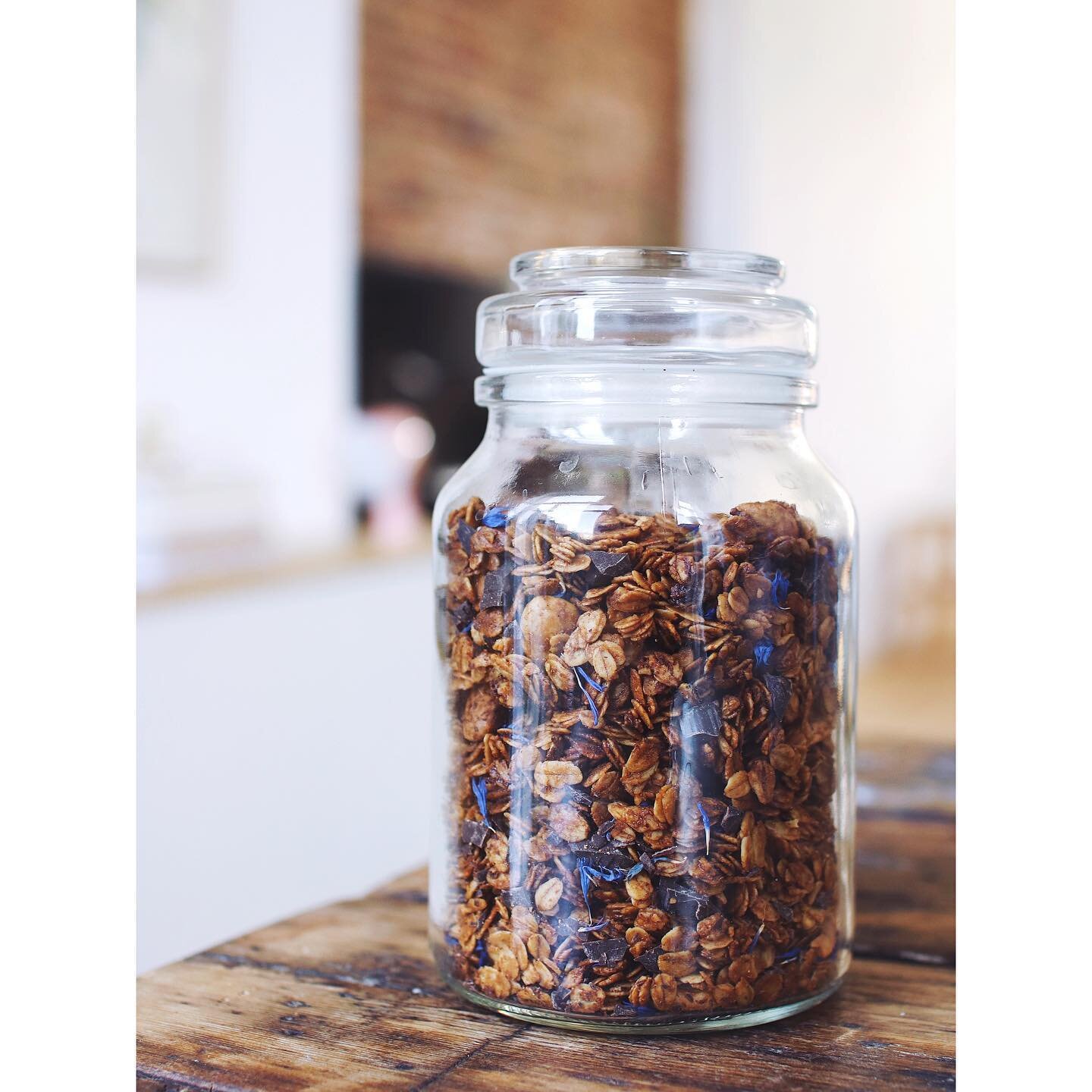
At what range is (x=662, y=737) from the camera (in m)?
0.50

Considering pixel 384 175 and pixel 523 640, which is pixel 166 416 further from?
pixel 523 640

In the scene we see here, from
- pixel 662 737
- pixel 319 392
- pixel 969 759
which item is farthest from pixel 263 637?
pixel 969 759

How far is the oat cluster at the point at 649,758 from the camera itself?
50 centimetres

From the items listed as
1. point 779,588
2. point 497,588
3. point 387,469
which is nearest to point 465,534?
point 497,588

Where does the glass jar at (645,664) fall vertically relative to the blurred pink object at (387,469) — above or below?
below

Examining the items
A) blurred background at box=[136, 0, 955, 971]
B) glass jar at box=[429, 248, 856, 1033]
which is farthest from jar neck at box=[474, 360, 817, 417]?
blurred background at box=[136, 0, 955, 971]

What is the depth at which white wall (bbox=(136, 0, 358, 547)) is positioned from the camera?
8.22 feet

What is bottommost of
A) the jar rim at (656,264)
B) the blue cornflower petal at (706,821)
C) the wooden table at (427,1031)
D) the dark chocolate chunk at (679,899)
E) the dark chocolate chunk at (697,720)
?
the wooden table at (427,1031)

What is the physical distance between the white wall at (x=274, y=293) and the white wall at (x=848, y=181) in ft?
6.65

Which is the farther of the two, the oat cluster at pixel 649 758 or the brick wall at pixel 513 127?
the brick wall at pixel 513 127

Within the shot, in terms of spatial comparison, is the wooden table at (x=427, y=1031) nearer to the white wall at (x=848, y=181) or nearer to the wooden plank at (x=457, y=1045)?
the wooden plank at (x=457, y=1045)

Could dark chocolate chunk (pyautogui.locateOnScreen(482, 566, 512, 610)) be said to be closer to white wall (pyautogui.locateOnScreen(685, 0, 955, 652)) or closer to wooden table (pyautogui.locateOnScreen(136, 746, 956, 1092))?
wooden table (pyautogui.locateOnScreen(136, 746, 956, 1092))

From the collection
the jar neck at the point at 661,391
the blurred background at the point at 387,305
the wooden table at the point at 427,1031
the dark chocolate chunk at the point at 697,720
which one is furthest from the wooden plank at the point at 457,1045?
the blurred background at the point at 387,305
